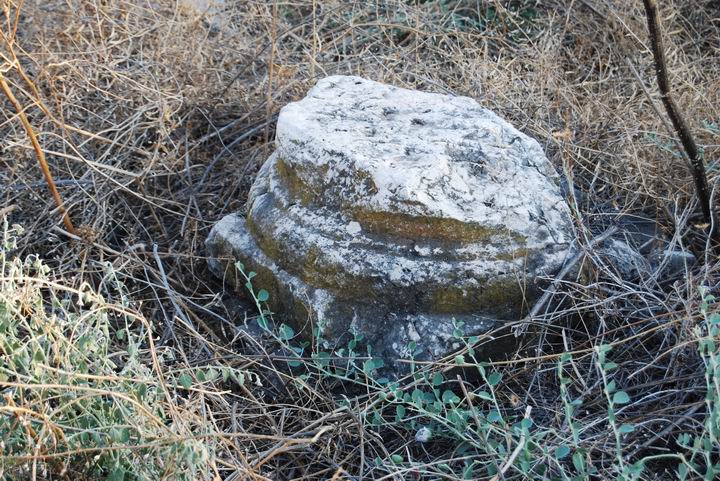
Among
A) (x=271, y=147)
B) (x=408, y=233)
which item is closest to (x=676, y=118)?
(x=408, y=233)

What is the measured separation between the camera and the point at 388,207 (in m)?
2.47

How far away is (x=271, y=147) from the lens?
3623 millimetres

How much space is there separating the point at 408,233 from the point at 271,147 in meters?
1.32

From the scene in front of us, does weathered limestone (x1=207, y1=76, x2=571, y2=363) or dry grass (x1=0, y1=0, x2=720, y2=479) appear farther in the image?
weathered limestone (x1=207, y1=76, x2=571, y2=363)

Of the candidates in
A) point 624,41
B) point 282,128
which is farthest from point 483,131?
point 624,41

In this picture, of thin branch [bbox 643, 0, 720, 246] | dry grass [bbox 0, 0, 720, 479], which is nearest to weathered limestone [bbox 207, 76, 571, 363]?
dry grass [bbox 0, 0, 720, 479]

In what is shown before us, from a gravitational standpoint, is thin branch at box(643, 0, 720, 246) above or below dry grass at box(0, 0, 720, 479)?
above

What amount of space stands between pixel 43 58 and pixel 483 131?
2187mm

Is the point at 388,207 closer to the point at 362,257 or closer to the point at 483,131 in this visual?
the point at 362,257

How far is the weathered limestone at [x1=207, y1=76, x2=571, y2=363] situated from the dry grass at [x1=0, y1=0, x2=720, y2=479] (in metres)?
0.17

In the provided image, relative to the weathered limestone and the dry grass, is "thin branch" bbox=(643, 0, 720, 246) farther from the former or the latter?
the weathered limestone

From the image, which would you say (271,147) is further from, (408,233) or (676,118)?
(676,118)

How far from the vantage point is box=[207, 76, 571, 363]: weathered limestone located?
246cm

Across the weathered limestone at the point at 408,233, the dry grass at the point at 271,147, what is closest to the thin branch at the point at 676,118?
the dry grass at the point at 271,147
